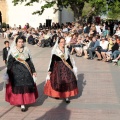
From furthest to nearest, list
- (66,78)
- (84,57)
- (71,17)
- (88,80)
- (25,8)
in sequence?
(71,17) → (25,8) → (84,57) → (88,80) → (66,78)

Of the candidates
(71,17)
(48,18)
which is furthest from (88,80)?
(71,17)

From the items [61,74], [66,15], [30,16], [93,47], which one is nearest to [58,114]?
[61,74]

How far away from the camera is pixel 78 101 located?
25.8 feet

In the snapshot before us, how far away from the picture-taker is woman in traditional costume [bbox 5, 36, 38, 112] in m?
6.94

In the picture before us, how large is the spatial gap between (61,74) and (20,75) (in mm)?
1094

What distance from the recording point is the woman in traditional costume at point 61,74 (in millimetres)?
7574

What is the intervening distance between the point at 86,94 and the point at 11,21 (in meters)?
33.3

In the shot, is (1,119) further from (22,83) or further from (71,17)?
(71,17)

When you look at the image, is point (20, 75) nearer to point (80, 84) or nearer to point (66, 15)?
point (80, 84)

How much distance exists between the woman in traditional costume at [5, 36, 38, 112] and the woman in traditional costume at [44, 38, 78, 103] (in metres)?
0.78

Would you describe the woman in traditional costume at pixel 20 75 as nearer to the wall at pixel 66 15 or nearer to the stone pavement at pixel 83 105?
the stone pavement at pixel 83 105

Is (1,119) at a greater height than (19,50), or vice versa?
(19,50)

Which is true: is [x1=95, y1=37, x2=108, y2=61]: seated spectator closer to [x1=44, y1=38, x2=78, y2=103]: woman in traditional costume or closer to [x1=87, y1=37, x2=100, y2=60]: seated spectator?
[x1=87, y1=37, x2=100, y2=60]: seated spectator

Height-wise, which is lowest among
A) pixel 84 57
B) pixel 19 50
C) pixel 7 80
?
pixel 84 57
